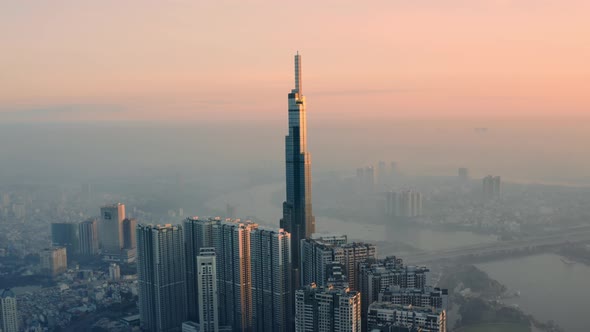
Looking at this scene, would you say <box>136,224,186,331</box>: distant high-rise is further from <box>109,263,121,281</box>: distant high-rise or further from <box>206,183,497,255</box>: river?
<box>109,263,121,281</box>: distant high-rise

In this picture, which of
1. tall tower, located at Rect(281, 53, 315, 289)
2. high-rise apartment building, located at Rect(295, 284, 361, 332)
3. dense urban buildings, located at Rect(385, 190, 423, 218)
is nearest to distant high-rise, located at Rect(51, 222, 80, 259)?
tall tower, located at Rect(281, 53, 315, 289)

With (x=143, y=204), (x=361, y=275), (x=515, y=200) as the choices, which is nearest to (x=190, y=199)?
(x=143, y=204)

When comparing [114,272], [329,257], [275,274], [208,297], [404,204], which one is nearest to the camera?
[329,257]

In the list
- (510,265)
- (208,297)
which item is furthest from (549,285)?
(208,297)

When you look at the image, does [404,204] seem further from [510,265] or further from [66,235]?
[66,235]

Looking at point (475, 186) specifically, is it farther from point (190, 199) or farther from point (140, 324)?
point (140, 324)

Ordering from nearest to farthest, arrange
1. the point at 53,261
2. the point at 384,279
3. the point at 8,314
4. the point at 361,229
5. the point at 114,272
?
the point at 384,279
the point at 8,314
the point at 361,229
the point at 114,272
the point at 53,261
